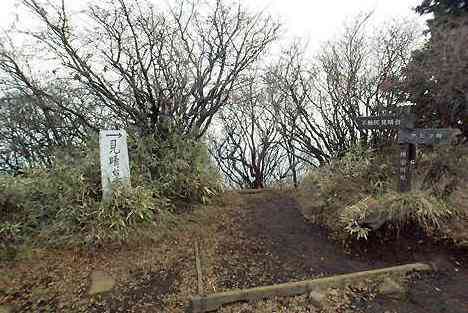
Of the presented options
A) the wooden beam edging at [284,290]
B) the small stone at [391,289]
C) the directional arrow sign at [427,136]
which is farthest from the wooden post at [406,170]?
the small stone at [391,289]

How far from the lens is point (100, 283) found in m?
2.87

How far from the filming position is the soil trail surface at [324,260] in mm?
2451

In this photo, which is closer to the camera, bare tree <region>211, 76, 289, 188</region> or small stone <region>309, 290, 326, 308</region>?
small stone <region>309, 290, 326, 308</region>

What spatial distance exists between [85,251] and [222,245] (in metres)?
1.66

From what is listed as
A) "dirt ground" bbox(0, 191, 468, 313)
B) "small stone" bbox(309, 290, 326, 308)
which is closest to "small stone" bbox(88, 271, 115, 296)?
"dirt ground" bbox(0, 191, 468, 313)

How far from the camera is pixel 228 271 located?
3.01 m

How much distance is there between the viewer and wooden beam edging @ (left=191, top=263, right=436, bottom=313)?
2.40 meters

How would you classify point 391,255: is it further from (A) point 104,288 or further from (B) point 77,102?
(B) point 77,102

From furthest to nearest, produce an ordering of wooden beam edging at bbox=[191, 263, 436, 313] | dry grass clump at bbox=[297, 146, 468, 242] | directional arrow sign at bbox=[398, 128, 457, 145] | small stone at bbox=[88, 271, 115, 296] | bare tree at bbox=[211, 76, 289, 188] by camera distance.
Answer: bare tree at bbox=[211, 76, 289, 188], dry grass clump at bbox=[297, 146, 468, 242], directional arrow sign at bbox=[398, 128, 457, 145], small stone at bbox=[88, 271, 115, 296], wooden beam edging at bbox=[191, 263, 436, 313]

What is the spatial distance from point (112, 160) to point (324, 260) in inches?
119

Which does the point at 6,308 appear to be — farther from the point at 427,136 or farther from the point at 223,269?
the point at 427,136

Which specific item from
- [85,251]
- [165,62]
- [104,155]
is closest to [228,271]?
[85,251]

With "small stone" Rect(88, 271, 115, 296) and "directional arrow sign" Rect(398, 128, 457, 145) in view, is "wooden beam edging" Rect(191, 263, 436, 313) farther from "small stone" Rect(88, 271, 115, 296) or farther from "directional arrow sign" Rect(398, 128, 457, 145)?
"directional arrow sign" Rect(398, 128, 457, 145)

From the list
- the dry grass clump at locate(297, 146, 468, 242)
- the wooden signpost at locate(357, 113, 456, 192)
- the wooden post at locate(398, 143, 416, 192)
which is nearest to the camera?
the dry grass clump at locate(297, 146, 468, 242)
